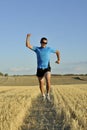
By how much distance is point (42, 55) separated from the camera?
43.4 feet

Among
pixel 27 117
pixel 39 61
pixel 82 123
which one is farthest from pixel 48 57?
pixel 82 123

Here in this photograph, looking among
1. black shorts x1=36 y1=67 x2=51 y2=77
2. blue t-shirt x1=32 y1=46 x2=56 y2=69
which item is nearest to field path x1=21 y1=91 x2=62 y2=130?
black shorts x1=36 y1=67 x2=51 y2=77

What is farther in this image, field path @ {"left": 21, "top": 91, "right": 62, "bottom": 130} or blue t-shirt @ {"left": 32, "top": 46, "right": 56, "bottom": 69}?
blue t-shirt @ {"left": 32, "top": 46, "right": 56, "bottom": 69}

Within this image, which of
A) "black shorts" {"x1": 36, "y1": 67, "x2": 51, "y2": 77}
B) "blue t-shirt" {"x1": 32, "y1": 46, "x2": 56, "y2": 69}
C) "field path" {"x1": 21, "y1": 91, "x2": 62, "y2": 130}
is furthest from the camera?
"black shorts" {"x1": 36, "y1": 67, "x2": 51, "y2": 77}

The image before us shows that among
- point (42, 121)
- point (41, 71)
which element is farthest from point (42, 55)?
point (42, 121)

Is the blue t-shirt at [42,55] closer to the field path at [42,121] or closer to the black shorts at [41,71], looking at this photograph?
the black shorts at [41,71]

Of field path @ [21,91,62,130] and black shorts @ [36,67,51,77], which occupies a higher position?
black shorts @ [36,67,51,77]

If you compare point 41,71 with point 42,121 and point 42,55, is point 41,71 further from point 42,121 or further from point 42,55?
point 42,121

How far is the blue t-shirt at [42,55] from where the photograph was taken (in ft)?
43.5

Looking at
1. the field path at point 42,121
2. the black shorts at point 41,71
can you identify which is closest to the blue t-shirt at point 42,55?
the black shorts at point 41,71

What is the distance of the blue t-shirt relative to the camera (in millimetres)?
13273

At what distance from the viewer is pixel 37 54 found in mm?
13320

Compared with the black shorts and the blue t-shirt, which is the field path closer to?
the black shorts

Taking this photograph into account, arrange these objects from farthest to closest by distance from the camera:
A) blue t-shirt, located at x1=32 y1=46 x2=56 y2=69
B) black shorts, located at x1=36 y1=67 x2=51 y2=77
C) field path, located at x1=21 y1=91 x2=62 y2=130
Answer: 1. black shorts, located at x1=36 y1=67 x2=51 y2=77
2. blue t-shirt, located at x1=32 y1=46 x2=56 y2=69
3. field path, located at x1=21 y1=91 x2=62 y2=130
